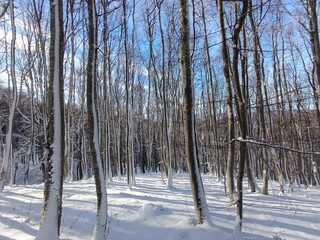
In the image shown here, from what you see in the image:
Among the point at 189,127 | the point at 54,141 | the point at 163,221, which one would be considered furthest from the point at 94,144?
the point at 163,221

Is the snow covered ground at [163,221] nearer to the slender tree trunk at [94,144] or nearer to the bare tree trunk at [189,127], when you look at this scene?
the bare tree trunk at [189,127]

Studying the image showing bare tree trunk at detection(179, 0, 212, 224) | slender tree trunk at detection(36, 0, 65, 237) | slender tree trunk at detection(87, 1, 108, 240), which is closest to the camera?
slender tree trunk at detection(36, 0, 65, 237)

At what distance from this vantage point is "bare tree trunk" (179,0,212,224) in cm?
676

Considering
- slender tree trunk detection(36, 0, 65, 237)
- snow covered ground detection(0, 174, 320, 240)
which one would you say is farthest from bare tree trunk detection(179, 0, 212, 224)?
slender tree trunk detection(36, 0, 65, 237)

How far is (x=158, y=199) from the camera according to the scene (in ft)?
34.4

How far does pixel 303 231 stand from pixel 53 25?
287 inches

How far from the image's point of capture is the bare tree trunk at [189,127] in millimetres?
6758

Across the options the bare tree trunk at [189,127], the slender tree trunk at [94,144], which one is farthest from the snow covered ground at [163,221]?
the slender tree trunk at [94,144]

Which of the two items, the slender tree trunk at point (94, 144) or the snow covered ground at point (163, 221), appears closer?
the slender tree trunk at point (94, 144)

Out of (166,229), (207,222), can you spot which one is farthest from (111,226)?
(207,222)

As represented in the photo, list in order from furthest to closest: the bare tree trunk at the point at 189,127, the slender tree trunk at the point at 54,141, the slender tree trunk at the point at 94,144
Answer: the bare tree trunk at the point at 189,127, the slender tree trunk at the point at 94,144, the slender tree trunk at the point at 54,141

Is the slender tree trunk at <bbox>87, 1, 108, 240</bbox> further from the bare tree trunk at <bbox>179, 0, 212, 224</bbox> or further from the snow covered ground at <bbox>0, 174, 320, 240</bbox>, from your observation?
the bare tree trunk at <bbox>179, 0, 212, 224</bbox>

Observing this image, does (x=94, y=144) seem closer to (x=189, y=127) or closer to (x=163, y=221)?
(x=189, y=127)

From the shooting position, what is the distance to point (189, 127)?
273 inches
